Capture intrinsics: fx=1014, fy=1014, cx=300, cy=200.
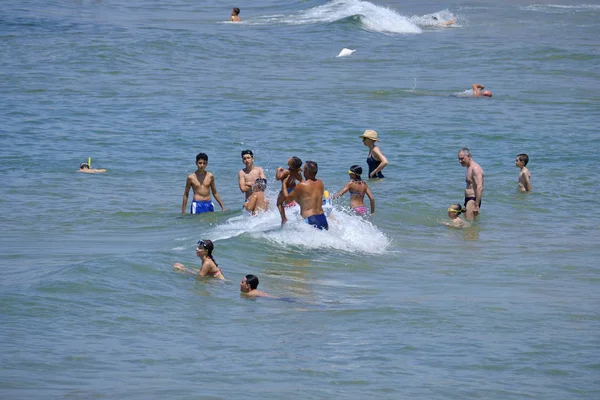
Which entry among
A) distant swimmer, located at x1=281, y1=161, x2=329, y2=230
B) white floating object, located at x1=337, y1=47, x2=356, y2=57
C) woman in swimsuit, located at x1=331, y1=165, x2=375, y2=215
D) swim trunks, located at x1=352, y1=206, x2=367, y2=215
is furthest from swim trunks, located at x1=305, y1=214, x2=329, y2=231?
white floating object, located at x1=337, y1=47, x2=356, y2=57

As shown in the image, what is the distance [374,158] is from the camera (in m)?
17.4

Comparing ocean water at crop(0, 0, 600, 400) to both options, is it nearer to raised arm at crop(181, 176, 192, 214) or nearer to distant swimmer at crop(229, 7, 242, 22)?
raised arm at crop(181, 176, 192, 214)

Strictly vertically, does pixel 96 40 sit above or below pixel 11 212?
above

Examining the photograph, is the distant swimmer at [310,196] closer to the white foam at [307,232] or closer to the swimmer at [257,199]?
the white foam at [307,232]

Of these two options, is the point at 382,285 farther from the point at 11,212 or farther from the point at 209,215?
the point at 11,212

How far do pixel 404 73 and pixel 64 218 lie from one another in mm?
15895

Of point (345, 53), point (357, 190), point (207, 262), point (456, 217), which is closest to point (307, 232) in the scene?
A: point (357, 190)

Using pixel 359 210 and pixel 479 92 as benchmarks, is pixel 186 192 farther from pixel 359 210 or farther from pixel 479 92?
pixel 479 92

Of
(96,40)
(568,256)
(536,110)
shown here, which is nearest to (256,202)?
(568,256)

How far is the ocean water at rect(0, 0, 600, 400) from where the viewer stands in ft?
27.7

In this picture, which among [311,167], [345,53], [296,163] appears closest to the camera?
[311,167]

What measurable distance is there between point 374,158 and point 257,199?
13.1 ft

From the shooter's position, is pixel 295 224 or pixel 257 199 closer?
pixel 295 224

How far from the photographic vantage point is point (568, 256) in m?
12.8
